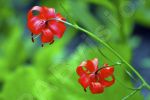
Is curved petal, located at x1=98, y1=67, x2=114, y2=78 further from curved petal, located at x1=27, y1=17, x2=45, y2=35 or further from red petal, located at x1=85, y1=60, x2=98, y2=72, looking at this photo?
curved petal, located at x1=27, y1=17, x2=45, y2=35

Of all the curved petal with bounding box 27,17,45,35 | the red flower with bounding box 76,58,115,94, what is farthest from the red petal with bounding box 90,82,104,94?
the curved petal with bounding box 27,17,45,35

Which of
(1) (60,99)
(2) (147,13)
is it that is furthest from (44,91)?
(2) (147,13)

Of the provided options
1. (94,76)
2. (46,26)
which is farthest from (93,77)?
(46,26)

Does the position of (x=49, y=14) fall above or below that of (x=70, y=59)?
above

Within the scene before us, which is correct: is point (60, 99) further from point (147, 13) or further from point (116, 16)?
point (147, 13)

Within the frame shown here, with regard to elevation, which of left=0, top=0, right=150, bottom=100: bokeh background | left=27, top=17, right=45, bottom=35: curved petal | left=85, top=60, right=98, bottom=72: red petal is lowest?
left=0, top=0, right=150, bottom=100: bokeh background

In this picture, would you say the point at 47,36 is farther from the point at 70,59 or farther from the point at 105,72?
the point at 70,59
